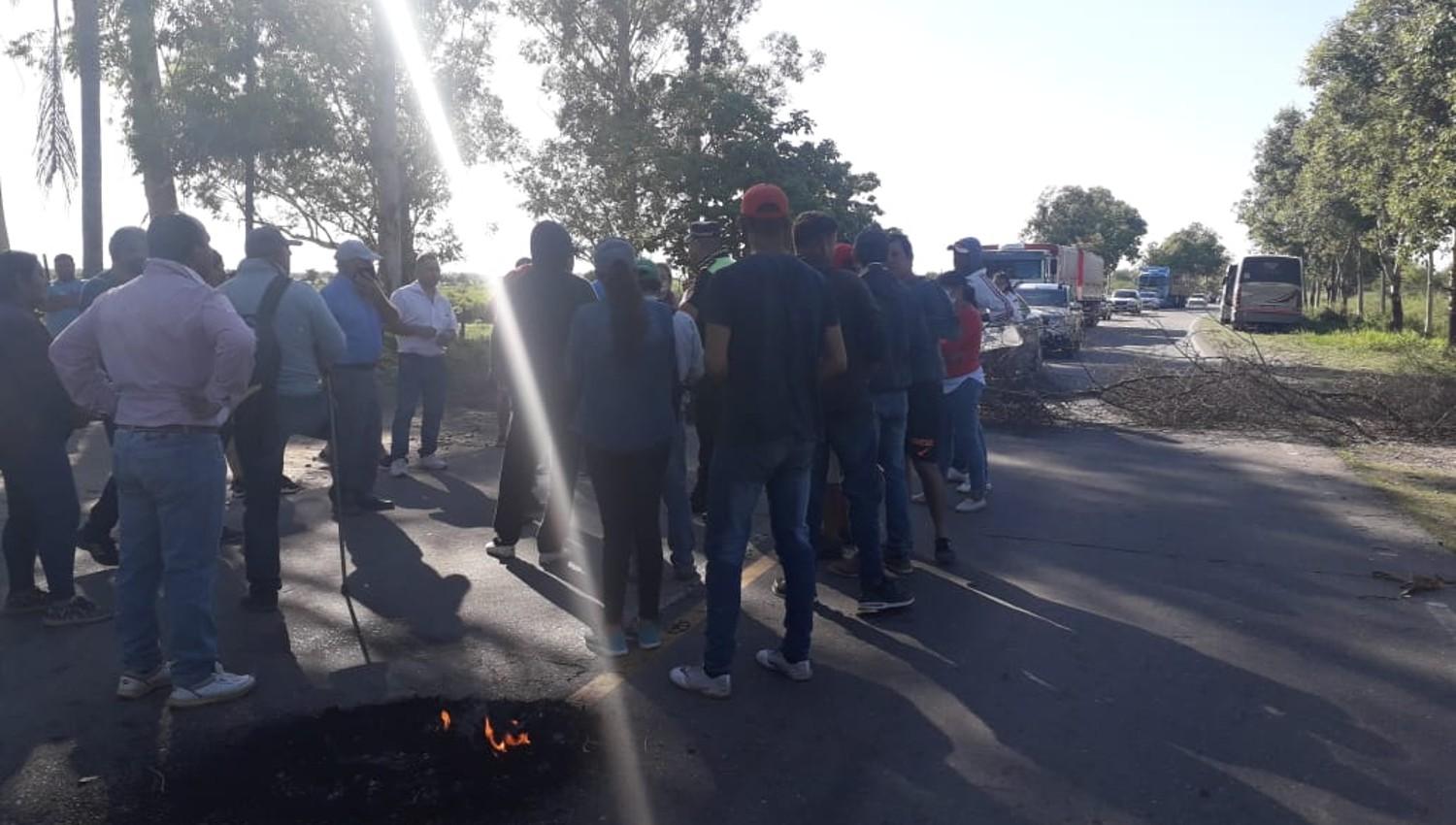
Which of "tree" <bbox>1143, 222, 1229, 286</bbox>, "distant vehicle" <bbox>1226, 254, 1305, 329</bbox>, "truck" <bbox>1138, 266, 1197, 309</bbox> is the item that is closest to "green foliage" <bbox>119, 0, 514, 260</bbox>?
"distant vehicle" <bbox>1226, 254, 1305, 329</bbox>

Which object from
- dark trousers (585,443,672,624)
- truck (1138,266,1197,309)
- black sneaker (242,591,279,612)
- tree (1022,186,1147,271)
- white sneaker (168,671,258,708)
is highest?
tree (1022,186,1147,271)

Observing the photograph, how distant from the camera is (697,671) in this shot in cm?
508

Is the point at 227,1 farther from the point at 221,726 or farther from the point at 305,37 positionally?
the point at 221,726

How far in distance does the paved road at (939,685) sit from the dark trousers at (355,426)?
0.41 meters

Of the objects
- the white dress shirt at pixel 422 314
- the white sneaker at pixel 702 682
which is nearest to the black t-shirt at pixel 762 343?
the white sneaker at pixel 702 682

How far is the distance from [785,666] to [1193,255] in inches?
5218

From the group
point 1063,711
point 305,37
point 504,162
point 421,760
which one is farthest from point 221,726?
point 504,162

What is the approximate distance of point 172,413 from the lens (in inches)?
182

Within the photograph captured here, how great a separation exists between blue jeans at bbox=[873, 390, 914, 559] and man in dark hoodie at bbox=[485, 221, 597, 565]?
174 cm

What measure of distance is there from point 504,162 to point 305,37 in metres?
9.14

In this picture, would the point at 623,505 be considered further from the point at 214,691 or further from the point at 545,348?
the point at 214,691

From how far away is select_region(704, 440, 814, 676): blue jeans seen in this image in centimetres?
499

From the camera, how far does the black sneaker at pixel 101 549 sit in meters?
7.09

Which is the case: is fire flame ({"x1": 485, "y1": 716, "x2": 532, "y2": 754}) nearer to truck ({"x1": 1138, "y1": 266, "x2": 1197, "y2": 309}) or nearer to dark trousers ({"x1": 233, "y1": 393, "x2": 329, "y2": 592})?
dark trousers ({"x1": 233, "y1": 393, "x2": 329, "y2": 592})
